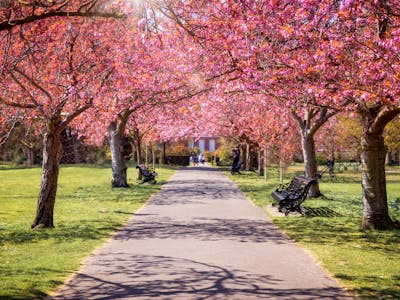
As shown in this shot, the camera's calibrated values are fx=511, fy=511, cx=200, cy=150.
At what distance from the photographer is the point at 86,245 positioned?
1037cm

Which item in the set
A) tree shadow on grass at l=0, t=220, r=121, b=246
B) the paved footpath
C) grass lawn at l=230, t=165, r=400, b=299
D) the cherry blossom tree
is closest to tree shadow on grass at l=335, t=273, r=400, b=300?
grass lawn at l=230, t=165, r=400, b=299

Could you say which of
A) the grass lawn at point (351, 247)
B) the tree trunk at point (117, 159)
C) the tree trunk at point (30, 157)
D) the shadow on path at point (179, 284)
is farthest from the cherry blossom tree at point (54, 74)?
the tree trunk at point (30, 157)

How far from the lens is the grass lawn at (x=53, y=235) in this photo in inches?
297

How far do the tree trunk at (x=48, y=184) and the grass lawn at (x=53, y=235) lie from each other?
0.39 meters

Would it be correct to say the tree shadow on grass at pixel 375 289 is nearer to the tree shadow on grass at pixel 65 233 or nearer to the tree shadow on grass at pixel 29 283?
the tree shadow on grass at pixel 29 283

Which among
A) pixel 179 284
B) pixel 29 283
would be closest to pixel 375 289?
pixel 179 284

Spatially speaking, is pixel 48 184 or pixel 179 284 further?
pixel 48 184

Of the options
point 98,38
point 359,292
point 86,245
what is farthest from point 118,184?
point 359,292

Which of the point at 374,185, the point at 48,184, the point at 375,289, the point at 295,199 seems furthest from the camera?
the point at 295,199

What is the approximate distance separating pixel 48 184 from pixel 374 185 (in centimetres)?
820

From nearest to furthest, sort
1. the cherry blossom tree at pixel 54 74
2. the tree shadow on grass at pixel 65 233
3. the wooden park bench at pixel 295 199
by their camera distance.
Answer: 1. the tree shadow on grass at pixel 65 233
2. the cherry blossom tree at pixel 54 74
3. the wooden park bench at pixel 295 199

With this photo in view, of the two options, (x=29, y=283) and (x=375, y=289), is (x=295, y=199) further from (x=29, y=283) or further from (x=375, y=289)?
(x=29, y=283)

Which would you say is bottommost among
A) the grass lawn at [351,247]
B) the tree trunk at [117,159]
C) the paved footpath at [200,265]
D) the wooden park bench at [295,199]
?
the grass lawn at [351,247]

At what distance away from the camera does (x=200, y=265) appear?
27.7 ft
